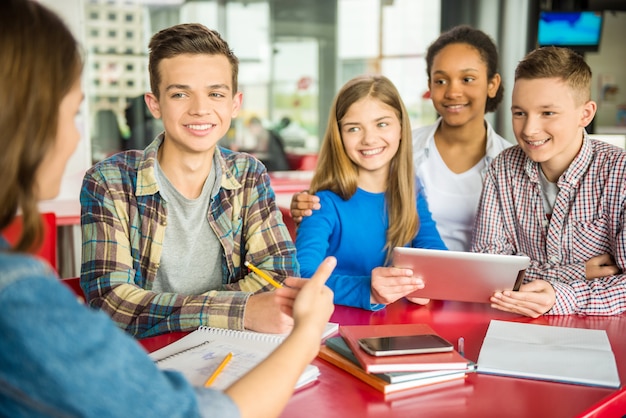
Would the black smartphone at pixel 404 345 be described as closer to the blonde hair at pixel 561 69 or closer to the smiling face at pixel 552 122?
the smiling face at pixel 552 122

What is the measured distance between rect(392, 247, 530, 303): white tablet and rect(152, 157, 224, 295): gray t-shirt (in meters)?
0.50

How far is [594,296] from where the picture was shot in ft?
5.38

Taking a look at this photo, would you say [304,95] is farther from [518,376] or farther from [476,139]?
[518,376]

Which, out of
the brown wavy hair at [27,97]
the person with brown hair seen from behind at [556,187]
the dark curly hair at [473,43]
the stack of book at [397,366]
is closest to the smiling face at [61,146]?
the brown wavy hair at [27,97]

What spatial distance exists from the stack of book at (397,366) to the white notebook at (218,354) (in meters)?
0.08

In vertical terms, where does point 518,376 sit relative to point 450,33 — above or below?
below

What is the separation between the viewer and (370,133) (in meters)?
2.10

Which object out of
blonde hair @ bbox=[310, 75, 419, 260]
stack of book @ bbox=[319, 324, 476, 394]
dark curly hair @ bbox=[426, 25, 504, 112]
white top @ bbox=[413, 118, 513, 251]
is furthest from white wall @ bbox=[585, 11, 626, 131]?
stack of book @ bbox=[319, 324, 476, 394]

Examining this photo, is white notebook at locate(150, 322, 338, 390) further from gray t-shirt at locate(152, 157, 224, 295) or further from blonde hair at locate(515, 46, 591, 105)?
blonde hair at locate(515, 46, 591, 105)

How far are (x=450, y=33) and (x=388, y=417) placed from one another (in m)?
1.97

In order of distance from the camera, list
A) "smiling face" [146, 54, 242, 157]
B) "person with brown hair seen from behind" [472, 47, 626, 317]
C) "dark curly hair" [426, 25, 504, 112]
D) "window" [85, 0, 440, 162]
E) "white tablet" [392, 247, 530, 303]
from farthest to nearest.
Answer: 1. "window" [85, 0, 440, 162]
2. "dark curly hair" [426, 25, 504, 112]
3. "person with brown hair seen from behind" [472, 47, 626, 317]
4. "smiling face" [146, 54, 242, 157]
5. "white tablet" [392, 247, 530, 303]

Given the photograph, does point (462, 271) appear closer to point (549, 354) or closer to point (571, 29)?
point (549, 354)

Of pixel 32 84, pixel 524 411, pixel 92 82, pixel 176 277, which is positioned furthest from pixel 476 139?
pixel 92 82

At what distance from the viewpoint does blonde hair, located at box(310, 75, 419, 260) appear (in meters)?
2.06
